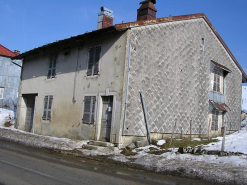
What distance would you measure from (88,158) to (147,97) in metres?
4.17

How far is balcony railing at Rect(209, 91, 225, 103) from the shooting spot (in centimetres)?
1667

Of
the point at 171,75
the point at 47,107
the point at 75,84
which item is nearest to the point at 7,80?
the point at 47,107

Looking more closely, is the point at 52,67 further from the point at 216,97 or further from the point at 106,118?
the point at 216,97

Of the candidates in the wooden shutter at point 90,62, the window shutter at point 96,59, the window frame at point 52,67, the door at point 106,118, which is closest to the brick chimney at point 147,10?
the window shutter at point 96,59

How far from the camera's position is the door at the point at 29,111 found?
17.9m

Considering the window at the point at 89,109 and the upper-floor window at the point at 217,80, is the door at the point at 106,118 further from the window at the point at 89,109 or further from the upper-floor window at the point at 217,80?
the upper-floor window at the point at 217,80

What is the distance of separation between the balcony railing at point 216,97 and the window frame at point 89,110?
7.93 metres

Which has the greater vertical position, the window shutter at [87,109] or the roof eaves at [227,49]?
the roof eaves at [227,49]

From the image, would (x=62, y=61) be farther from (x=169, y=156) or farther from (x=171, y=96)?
(x=169, y=156)

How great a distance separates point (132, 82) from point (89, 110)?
109 inches

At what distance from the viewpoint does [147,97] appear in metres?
12.3

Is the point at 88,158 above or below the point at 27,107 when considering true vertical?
below

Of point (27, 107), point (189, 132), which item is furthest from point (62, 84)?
point (189, 132)

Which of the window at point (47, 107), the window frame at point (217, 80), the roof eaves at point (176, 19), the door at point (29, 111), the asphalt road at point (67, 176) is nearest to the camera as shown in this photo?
the asphalt road at point (67, 176)
